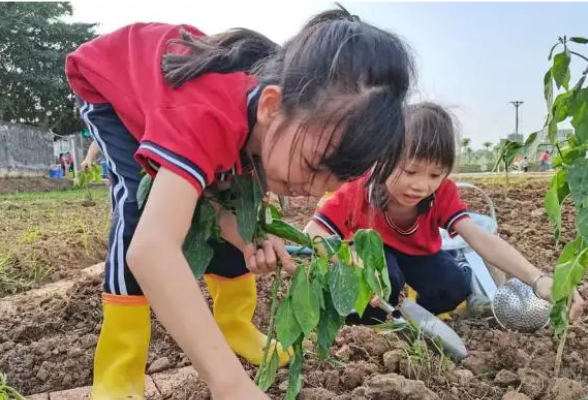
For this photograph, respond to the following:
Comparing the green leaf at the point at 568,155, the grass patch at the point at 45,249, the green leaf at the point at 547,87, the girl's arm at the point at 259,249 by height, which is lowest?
the grass patch at the point at 45,249

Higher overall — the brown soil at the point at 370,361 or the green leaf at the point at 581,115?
the green leaf at the point at 581,115

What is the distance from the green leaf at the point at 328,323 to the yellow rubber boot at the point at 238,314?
0.56 metres

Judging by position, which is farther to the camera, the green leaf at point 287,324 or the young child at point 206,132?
the green leaf at point 287,324

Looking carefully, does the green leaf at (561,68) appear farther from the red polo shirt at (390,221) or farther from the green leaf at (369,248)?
the red polo shirt at (390,221)


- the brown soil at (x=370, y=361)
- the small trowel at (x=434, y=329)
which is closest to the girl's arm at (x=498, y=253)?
the brown soil at (x=370, y=361)

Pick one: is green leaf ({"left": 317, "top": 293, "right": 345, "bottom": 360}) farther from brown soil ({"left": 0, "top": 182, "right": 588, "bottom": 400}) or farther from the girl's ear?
the girl's ear

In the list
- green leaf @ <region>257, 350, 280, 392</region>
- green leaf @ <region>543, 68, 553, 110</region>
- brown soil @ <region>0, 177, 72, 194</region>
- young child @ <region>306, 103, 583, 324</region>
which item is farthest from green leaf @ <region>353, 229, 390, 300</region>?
brown soil @ <region>0, 177, 72, 194</region>

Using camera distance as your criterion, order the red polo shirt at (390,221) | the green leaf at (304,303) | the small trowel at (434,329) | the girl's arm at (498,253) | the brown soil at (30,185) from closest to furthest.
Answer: the green leaf at (304,303) → the small trowel at (434,329) → the girl's arm at (498,253) → the red polo shirt at (390,221) → the brown soil at (30,185)

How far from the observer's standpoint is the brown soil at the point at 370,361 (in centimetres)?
154

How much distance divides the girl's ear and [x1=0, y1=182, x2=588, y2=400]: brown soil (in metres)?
0.67

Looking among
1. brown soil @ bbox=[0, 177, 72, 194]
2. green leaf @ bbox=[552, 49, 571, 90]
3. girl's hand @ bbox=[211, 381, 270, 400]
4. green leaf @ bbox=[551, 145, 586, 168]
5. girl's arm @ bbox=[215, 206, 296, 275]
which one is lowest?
brown soil @ bbox=[0, 177, 72, 194]

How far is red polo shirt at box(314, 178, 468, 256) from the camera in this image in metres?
2.23

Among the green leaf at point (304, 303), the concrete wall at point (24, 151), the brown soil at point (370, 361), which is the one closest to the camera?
the green leaf at point (304, 303)

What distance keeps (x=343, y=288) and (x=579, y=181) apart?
1.69 ft
